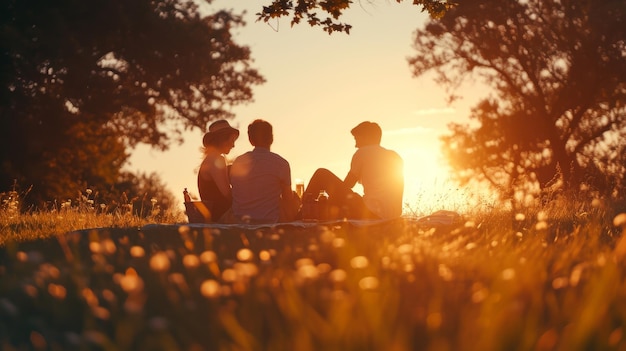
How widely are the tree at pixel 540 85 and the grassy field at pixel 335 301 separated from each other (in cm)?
2261

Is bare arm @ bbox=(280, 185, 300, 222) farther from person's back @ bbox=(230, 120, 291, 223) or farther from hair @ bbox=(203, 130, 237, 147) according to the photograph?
hair @ bbox=(203, 130, 237, 147)

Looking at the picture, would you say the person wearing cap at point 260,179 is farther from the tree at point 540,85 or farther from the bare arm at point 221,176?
the tree at point 540,85

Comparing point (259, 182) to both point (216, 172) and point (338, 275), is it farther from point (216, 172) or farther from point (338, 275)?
point (338, 275)

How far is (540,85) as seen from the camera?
3105 centimetres

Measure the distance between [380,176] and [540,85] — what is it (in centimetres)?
1975

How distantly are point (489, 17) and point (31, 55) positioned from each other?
14.4 meters

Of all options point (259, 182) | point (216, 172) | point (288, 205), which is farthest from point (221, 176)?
point (288, 205)

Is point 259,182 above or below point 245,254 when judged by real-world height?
above

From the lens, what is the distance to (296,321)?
504 cm

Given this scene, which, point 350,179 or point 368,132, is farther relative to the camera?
point 350,179

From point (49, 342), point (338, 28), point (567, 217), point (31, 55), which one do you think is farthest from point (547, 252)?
point (31, 55)

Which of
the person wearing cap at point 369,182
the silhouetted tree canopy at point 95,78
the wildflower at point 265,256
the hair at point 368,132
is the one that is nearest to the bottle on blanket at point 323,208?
the person wearing cap at point 369,182

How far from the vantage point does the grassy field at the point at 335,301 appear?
4625mm

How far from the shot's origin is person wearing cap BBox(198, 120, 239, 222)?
1269 centimetres
